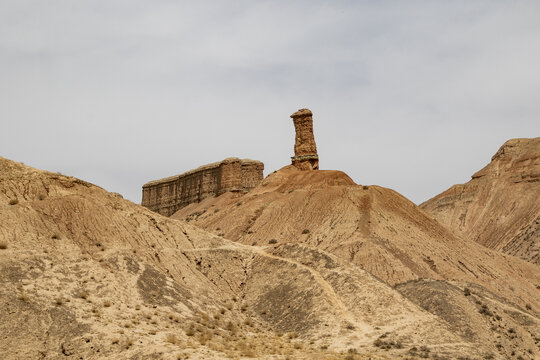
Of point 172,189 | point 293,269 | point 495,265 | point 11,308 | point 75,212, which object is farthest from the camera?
point 172,189

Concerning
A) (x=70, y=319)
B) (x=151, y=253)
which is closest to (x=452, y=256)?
(x=151, y=253)

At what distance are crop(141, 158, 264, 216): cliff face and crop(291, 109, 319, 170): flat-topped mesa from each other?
52.2 ft

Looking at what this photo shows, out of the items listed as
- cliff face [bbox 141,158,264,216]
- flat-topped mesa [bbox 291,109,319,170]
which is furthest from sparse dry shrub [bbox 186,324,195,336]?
cliff face [bbox 141,158,264,216]

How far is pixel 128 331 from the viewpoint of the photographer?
24016 mm

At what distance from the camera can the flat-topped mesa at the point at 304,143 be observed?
66.8 m

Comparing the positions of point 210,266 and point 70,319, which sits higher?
point 210,266

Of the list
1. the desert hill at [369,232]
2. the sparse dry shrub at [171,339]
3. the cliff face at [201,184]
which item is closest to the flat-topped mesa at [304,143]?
the desert hill at [369,232]

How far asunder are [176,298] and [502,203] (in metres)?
61.3

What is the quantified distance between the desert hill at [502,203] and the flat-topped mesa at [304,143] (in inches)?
689

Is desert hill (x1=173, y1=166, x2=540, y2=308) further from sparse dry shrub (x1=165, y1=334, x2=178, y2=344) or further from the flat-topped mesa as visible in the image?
sparse dry shrub (x1=165, y1=334, x2=178, y2=344)

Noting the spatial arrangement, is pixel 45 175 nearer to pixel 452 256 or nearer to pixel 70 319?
pixel 70 319

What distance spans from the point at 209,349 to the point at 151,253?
28.0ft

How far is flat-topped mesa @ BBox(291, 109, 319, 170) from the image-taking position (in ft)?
219

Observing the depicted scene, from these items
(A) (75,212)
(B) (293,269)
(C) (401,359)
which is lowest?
(C) (401,359)
